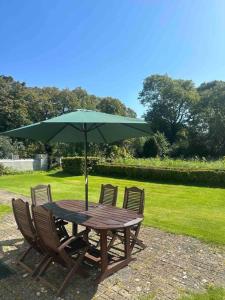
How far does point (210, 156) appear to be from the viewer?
113 feet

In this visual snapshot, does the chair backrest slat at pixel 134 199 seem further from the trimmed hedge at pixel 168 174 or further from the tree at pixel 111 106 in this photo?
the tree at pixel 111 106

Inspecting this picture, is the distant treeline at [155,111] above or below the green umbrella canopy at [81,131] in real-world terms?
above

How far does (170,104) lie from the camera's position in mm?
42750

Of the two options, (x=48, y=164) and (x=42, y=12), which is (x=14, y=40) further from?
(x=48, y=164)

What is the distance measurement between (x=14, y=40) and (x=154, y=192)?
35.6 feet

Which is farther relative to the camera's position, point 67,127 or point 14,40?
point 14,40

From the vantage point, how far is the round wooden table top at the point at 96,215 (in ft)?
12.7

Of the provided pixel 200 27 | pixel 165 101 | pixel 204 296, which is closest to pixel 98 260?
pixel 204 296

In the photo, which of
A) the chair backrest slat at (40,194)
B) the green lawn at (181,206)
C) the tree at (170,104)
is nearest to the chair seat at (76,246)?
the chair backrest slat at (40,194)

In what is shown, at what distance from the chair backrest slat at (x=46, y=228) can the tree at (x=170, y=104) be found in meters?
39.1

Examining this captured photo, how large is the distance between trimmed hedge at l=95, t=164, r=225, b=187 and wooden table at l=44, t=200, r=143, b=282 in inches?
338

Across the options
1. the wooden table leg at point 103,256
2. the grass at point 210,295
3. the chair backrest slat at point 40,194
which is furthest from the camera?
the chair backrest slat at point 40,194

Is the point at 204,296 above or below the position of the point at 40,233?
below

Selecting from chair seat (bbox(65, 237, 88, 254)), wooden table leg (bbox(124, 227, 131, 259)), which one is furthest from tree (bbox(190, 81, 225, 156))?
chair seat (bbox(65, 237, 88, 254))
